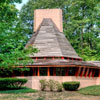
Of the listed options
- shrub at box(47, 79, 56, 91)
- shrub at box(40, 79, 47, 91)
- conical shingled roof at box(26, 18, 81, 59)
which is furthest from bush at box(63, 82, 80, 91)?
conical shingled roof at box(26, 18, 81, 59)

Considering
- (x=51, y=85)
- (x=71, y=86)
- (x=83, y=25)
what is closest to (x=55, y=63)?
(x=51, y=85)

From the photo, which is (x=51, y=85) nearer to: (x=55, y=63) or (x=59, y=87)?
(x=59, y=87)

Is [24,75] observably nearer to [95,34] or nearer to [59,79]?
[59,79]

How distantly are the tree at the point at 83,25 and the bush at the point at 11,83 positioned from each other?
57.1ft

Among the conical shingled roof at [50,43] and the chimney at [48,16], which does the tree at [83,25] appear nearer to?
the chimney at [48,16]

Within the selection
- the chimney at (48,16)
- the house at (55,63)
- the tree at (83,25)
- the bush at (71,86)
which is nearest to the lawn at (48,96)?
the bush at (71,86)

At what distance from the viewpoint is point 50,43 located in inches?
953

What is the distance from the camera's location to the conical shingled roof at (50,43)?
23.1m

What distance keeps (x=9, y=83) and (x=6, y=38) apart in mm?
10824

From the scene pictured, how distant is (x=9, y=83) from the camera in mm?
19766

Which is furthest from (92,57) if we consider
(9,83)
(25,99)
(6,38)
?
(6,38)

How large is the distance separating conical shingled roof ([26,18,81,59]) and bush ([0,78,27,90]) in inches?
154

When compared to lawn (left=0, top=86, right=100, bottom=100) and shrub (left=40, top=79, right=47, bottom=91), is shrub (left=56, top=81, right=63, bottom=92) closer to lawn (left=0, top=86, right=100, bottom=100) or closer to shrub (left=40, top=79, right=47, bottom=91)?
shrub (left=40, top=79, right=47, bottom=91)

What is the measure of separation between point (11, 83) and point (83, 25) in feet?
71.6
